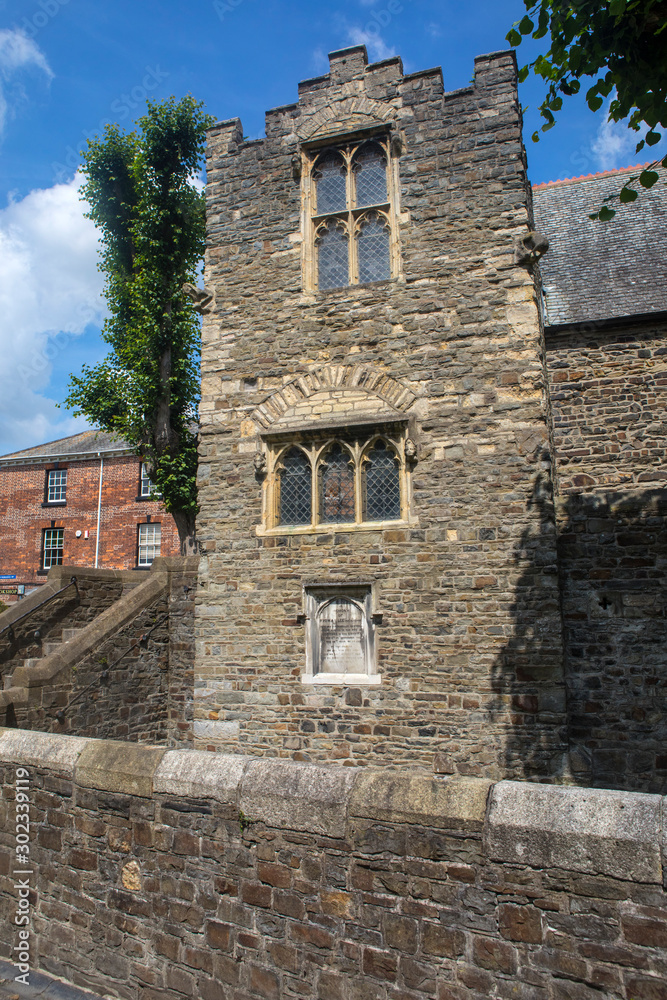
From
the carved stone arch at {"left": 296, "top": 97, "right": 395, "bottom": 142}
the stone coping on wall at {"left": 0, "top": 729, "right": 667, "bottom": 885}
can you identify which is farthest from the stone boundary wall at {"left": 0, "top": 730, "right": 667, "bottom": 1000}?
the carved stone arch at {"left": 296, "top": 97, "right": 395, "bottom": 142}

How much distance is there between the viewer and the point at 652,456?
346 inches

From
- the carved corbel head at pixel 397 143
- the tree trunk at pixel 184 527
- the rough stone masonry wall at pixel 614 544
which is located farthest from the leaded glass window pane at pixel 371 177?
the tree trunk at pixel 184 527

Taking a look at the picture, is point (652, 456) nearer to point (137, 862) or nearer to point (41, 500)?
point (137, 862)

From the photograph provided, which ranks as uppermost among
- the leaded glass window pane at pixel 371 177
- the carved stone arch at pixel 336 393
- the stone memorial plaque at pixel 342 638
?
the leaded glass window pane at pixel 371 177

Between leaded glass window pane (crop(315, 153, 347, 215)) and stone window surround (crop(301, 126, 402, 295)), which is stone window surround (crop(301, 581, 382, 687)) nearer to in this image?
stone window surround (crop(301, 126, 402, 295))

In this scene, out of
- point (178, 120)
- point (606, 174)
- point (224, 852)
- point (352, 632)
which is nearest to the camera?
point (224, 852)

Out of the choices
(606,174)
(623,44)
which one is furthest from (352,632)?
(606,174)

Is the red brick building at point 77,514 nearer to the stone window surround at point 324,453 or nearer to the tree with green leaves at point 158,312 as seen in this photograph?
the tree with green leaves at point 158,312

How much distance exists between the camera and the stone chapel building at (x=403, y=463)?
752 cm

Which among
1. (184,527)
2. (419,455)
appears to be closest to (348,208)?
(419,455)

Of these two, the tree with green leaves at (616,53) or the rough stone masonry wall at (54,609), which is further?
the rough stone masonry wall at (54,609)

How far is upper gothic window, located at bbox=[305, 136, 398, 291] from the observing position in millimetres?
8906

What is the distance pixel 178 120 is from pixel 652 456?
13226mm

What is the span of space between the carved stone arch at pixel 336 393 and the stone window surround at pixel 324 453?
0.23 m
